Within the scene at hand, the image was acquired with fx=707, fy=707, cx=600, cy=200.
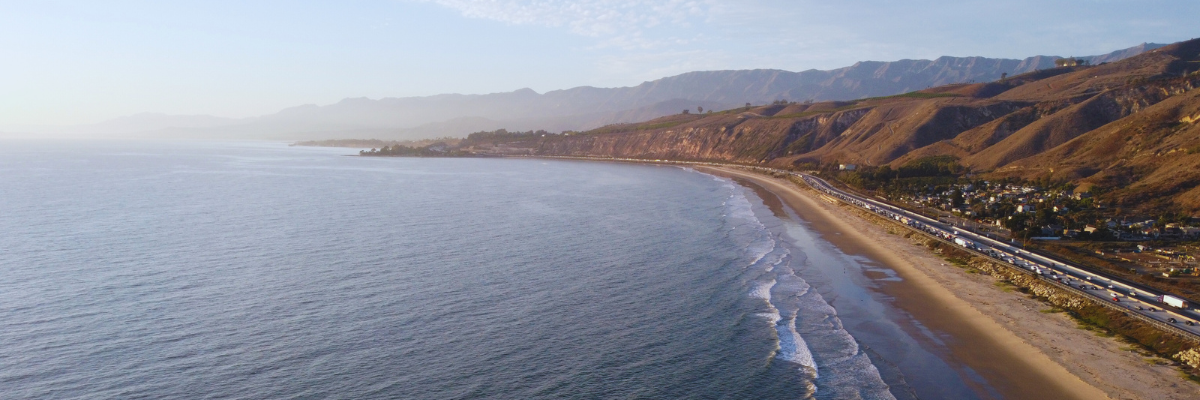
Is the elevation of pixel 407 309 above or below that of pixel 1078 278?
below

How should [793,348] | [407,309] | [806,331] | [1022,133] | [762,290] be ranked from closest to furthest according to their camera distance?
[793,348]
[806,331]
[407,309]
[762,290]
[1022,133]

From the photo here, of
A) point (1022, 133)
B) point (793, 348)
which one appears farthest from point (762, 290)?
point (1022, 133)

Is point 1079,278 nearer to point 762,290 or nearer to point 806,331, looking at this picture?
point 762,290

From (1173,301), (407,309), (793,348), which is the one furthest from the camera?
(407,309)

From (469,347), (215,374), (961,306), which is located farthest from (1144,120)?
(215,374)

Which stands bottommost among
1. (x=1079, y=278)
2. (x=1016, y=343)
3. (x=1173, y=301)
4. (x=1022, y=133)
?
(x=1016, y=343)

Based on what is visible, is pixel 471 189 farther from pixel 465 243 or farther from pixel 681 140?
pixel 681 140

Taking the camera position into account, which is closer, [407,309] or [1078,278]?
[407,309]

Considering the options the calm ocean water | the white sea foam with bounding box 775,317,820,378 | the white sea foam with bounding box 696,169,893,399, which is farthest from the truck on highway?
the white sea foam with bounding box 775,317,820,378
